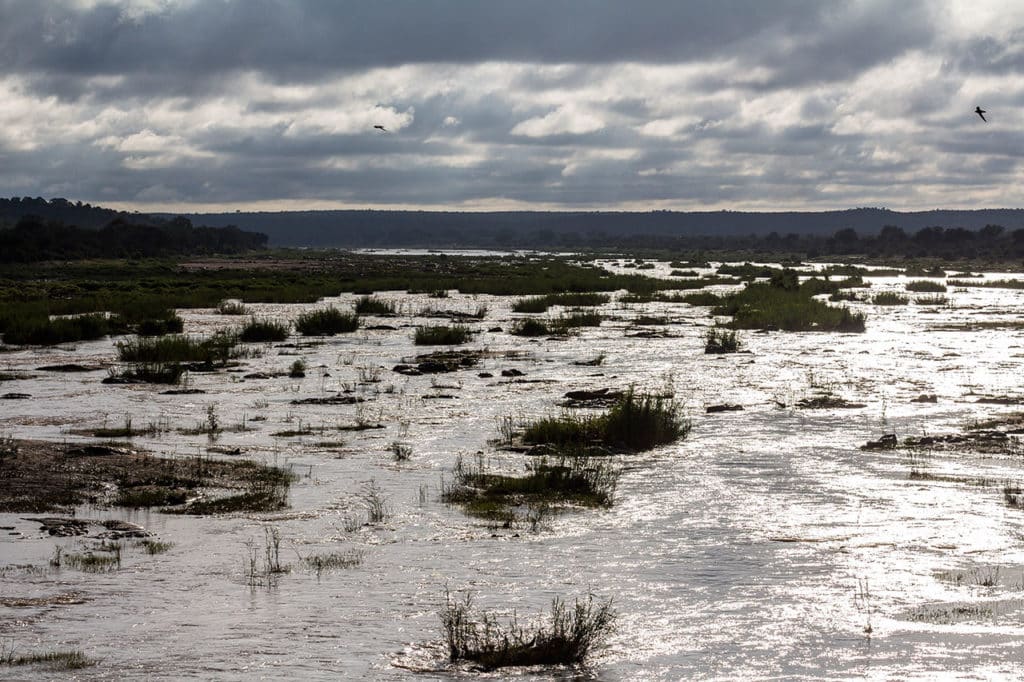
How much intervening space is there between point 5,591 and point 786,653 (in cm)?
615

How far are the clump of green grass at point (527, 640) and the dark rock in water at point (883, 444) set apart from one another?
8608 mm

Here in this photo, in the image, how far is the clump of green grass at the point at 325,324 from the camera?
115 feet

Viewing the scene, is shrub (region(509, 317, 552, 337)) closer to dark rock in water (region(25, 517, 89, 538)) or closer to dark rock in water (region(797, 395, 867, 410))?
dark rock in water (region(797, 395, 867, 410))

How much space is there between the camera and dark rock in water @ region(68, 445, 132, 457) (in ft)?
48.3

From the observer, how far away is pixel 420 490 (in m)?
13.3

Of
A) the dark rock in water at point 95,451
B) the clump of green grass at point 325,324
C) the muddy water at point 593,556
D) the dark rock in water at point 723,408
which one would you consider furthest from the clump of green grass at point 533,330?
the dark rock in water at point 95,451

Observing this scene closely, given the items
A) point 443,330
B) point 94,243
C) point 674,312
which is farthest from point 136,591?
point 94,243

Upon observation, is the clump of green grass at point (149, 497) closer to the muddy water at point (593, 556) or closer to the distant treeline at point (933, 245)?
the muddy water at point (593, 556)

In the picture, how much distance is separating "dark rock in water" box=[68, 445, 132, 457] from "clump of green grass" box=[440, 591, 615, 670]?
26.3ft

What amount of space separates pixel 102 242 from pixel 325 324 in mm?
93943

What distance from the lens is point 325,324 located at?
35312mm

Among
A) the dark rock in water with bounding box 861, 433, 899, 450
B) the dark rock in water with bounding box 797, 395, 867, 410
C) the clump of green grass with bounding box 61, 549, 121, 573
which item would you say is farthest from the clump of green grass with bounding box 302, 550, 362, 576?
the dark rock in water with bounding box 797, 395, 867, 410

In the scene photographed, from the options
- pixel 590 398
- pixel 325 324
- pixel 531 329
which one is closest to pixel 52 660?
pixel 590 398

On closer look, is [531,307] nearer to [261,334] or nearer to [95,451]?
[261,334]
